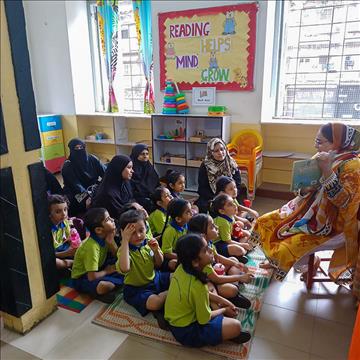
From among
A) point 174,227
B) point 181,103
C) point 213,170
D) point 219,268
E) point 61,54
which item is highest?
point 61,54

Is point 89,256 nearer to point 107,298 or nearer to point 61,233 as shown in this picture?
point 107,298

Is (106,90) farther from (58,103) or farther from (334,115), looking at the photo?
(334,115)

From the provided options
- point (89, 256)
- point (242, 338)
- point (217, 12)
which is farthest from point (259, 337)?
point (217, 12)

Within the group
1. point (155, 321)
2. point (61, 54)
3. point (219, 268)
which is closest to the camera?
point (155, 321)

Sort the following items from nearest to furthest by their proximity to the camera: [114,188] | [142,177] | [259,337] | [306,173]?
[259,337]
[306,173]
[114,188]
[142,177]

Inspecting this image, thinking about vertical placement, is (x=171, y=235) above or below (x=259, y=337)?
above

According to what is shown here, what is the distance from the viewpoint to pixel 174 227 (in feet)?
7.14

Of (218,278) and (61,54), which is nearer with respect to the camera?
(218,278)

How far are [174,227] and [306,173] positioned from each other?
0.91 m

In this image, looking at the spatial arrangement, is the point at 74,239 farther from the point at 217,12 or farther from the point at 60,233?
the point at 217,12

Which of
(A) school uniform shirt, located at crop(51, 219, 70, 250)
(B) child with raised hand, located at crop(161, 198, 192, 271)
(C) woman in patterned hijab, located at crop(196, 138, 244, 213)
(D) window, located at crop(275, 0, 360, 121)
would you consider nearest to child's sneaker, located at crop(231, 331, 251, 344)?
(B) child with raised hand, located at crop(161, 198, 192, 271)

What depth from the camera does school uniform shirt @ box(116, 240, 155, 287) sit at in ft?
6.11

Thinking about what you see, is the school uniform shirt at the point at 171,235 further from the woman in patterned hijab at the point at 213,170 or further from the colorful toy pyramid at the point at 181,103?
the colorful toy pyramid at the point at 181,103

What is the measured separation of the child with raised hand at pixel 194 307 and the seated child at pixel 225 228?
76 centimetres
